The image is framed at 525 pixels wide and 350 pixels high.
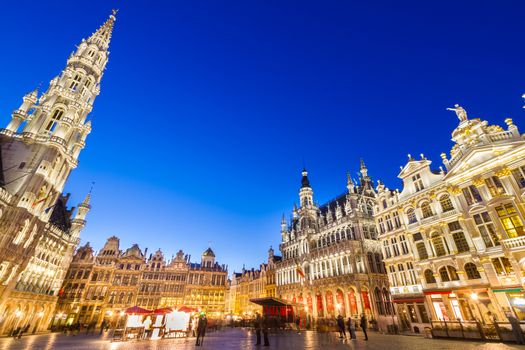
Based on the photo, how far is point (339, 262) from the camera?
41.2 metres

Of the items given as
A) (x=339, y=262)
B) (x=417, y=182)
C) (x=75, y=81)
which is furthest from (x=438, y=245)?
(x=75, y=81)

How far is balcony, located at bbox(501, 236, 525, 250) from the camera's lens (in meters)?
20.4

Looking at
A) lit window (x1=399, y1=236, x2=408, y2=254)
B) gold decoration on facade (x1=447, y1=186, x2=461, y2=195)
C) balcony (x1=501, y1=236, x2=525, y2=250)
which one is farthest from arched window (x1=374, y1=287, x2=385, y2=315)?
balcony (x1=501, y1=236, x2=525, y2=250)

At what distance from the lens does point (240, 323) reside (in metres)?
50.4

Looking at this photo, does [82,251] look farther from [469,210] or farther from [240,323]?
[469,210]

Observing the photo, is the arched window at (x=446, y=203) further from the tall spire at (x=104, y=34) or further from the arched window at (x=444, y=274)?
the tall spire at (x=104, y=34)

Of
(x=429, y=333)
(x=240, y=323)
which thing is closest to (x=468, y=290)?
(x=429, y=333)

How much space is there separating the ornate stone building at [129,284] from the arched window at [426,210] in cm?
5441

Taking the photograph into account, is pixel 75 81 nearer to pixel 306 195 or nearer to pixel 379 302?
pixel 306 195

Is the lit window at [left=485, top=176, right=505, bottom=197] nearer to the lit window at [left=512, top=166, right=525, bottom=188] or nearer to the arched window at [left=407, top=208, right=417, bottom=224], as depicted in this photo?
the lit window at [left=512, top=166, right=525, bottom=188]

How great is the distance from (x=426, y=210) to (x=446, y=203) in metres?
2.31

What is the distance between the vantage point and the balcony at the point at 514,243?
20.4 m

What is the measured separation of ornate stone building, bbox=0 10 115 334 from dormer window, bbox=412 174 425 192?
4812cm

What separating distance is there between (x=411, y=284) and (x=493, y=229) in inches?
415
